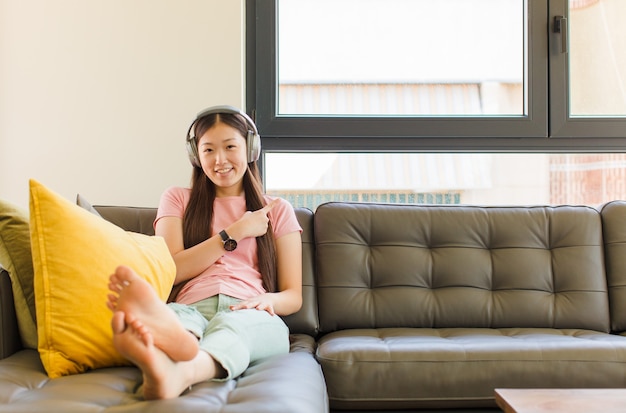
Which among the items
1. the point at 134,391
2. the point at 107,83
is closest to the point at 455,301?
the point at 134,391

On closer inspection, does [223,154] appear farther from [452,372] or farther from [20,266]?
[452,372]

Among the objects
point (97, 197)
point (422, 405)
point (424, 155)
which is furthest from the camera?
point (424, 155)

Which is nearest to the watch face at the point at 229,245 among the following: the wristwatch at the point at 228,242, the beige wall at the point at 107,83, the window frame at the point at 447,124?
the wristwatch at the point at 228,242

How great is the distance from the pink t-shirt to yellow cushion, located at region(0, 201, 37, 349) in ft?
1.40

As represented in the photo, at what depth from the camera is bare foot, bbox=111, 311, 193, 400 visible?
1157mm

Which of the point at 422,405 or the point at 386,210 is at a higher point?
the point at 386,210

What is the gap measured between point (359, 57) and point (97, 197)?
126 cm

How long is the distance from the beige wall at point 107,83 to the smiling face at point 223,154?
0.58 m

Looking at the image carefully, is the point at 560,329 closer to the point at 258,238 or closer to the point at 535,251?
the point at 535,251

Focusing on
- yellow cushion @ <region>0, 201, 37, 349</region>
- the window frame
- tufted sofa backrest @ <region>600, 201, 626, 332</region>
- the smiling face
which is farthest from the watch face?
tufted sofa backrest @ <region>600, 201, 626, 332</region>

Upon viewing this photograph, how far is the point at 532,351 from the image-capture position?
5.95 ft

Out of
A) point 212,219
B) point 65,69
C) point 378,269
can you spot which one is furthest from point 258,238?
point 65,69

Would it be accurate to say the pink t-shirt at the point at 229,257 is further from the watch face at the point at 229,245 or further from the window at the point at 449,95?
the window at the point at 449,95

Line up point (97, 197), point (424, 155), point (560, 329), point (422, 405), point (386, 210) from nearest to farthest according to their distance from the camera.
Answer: point (422, 405) → point (560, 329) → point (386, 210) → point (97, 197) → point (424, 155)
